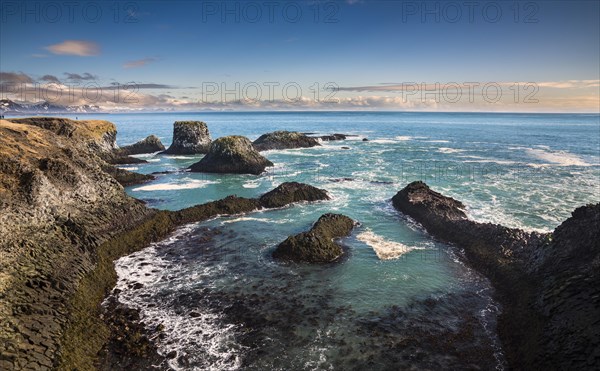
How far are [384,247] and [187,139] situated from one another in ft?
217

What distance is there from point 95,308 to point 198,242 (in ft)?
35.2

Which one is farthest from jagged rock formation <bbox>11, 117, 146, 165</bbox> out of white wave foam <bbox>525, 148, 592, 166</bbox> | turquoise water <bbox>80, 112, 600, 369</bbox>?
white wave foam <bbox>525, 148, 592, 166</bbox>

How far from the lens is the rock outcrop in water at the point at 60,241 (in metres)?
16.0

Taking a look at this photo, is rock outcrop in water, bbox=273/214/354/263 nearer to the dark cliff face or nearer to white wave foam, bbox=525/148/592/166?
the dark cliff face

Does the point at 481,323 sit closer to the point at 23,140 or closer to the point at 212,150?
the point at 23,140

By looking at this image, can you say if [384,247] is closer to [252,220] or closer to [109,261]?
[252,220]

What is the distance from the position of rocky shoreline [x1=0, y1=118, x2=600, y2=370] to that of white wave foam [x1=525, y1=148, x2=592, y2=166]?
152 feet

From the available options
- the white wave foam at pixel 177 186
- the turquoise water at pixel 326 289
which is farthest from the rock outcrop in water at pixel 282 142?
the turquoise water at pixel 326 289

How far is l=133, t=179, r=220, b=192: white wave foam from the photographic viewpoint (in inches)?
1939

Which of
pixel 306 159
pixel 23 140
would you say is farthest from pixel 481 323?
pixel 306 159

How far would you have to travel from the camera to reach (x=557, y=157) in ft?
253

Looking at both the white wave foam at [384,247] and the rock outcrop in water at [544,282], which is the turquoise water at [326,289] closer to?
the white wave foam at [384,247]

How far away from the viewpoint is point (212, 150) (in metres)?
63.1

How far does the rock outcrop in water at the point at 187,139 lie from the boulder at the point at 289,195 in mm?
48070
